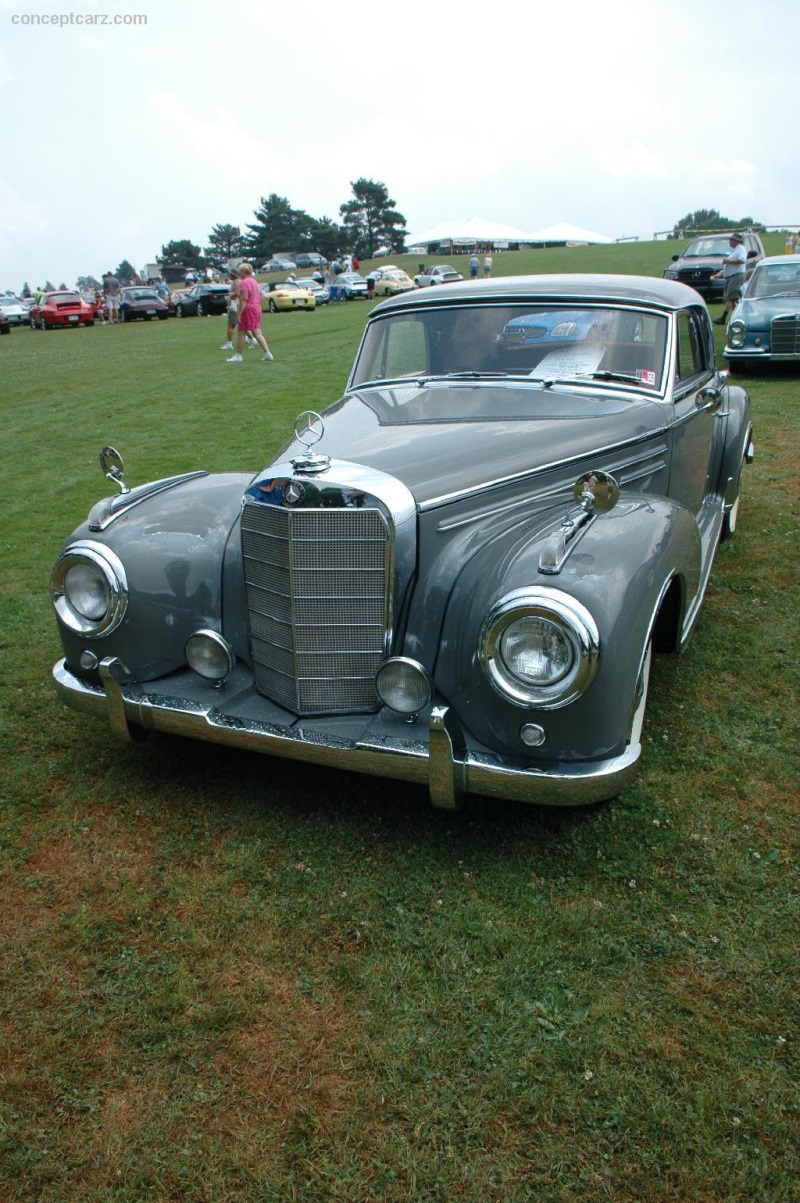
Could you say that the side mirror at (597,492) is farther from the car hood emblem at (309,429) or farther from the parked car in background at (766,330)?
the parked car in background at (766,330)

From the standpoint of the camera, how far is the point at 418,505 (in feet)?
9.82

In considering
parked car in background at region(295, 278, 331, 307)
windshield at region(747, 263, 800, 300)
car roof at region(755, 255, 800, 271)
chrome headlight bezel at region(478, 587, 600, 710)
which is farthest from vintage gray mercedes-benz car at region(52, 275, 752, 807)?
parked car in background at region(295, 278, 331, 307)

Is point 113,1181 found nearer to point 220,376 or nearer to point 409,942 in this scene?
point 409,942

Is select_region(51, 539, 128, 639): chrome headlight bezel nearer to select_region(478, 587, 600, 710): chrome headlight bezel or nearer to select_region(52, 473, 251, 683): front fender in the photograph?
select_region(52, 473, 251, 683): front fender

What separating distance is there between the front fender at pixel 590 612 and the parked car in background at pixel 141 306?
103ft

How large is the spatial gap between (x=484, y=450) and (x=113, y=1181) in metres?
2.56

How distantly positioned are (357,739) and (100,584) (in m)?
1.20

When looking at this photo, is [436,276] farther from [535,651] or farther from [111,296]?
[535,651]

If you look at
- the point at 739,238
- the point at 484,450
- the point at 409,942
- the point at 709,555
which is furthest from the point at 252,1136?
the point at 739,238

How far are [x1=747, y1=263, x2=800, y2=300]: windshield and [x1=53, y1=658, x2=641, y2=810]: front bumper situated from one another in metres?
11.6

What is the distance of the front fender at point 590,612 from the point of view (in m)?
2.61

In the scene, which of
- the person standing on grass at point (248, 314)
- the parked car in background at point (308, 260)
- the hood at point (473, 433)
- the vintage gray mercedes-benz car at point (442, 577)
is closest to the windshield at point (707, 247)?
the person standing on grass at point (248, 314)

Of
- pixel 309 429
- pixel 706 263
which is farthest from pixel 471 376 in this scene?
pixel 706 263

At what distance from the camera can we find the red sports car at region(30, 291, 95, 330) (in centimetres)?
2947
